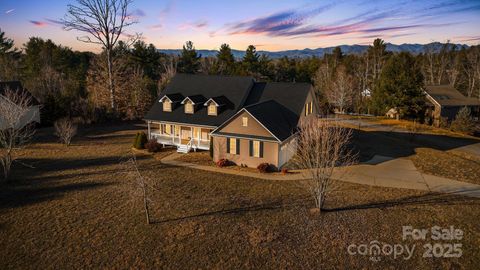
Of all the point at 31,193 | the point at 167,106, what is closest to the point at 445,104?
the point at 167,106

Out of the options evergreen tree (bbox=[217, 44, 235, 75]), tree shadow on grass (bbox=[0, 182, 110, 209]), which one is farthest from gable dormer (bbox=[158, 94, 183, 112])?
evergreen tree (bbox=[217, 44, 235, 75])

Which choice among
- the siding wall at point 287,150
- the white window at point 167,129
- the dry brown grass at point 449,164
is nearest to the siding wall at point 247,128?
the siding wall at point 287,150

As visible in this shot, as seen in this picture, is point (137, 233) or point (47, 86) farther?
point (47, 86)

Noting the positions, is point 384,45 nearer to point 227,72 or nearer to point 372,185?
point 227,72

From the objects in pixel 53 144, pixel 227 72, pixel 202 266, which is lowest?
pixel 202 266

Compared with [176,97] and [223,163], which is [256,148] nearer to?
[223,163]

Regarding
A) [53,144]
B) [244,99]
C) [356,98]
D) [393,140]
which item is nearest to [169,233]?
[244,99]
